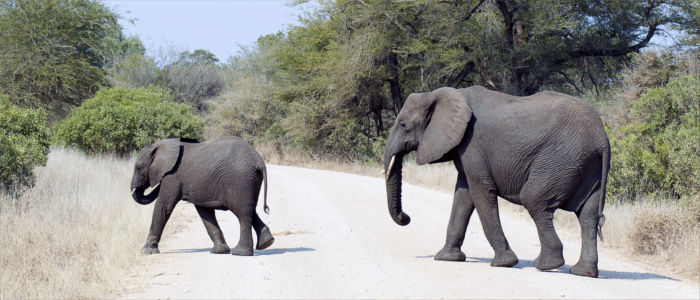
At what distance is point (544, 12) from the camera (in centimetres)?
2244

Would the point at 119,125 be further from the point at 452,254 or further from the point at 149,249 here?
the point at 452,254

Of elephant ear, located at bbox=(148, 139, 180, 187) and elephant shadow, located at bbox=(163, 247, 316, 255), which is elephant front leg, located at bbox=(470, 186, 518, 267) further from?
elephant ear, located at bbox=(148, 139, 180, 187)

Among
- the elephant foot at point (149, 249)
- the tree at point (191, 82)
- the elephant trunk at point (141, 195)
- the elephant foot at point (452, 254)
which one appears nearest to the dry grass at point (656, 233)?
the elephant foot at point (452, 254)

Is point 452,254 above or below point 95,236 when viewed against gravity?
below

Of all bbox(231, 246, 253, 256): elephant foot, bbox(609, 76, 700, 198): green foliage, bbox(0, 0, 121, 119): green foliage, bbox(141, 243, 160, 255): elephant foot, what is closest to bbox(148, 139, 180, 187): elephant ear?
bbox(141, 243, 160, 255): elephant foot

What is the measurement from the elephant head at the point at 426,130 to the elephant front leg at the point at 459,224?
584 mm

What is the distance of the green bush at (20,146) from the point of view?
1298 cm

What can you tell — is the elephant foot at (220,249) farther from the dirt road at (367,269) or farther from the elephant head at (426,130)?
the elephant head at (426,130)

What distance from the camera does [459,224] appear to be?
28.5 feet

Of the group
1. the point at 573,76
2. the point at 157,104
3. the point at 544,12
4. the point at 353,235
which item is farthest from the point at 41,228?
the point at 573,76

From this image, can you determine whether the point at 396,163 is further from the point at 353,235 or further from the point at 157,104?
the point at 157,104

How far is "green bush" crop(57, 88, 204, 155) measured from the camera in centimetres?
2198

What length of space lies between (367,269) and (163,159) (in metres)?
3.39

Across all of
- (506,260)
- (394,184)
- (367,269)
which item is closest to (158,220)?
(367,269)
